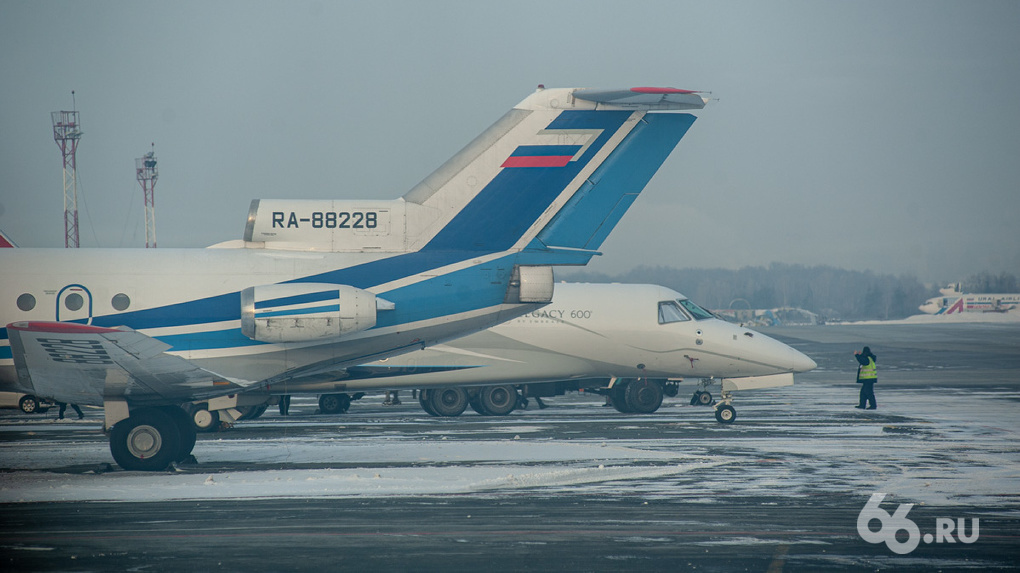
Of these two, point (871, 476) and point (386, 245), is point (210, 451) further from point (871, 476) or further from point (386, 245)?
point (871, 476)

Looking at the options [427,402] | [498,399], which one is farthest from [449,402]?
[498,399]

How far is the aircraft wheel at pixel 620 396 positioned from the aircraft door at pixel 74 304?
13.0 metres

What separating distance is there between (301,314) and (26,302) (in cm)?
449

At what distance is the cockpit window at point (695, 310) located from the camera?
71.7 feet

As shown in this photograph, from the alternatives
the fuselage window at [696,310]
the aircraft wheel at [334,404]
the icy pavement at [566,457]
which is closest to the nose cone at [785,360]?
the icy pavement at [566,457]

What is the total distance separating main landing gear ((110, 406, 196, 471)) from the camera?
13.3 metres

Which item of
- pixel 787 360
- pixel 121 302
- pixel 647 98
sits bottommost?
pixel 787 360

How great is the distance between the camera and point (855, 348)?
5750 centimetres

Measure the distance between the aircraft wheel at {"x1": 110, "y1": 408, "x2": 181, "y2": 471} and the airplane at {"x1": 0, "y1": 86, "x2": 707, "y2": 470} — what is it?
0.06 feet

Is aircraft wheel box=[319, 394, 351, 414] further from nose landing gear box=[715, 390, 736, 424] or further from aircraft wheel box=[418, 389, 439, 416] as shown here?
nose landing gear box=[715, 390, 736, 424]

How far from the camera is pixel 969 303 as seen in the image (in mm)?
113125

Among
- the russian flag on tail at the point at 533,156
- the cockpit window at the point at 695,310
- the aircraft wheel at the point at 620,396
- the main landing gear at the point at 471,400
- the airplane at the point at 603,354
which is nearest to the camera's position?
the russian flag on tail at the point at 533,156

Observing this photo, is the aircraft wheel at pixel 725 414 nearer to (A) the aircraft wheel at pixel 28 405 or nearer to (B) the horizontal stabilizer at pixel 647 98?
(B) the horizontal stabilizer at pixel 647 98

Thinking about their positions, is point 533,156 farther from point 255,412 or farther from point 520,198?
point 255,412
